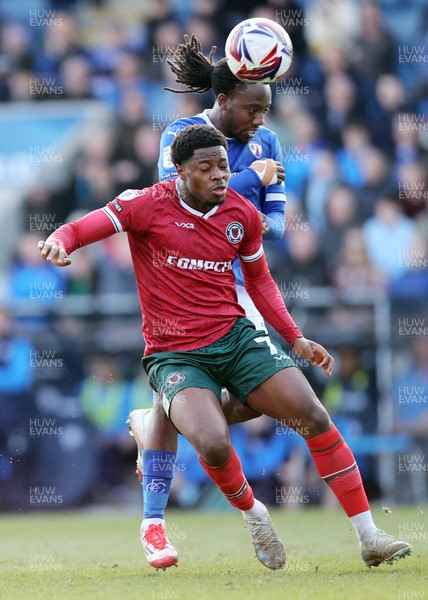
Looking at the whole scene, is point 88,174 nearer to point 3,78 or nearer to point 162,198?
point 3,78

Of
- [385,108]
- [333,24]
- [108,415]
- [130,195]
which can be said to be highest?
[333,24]

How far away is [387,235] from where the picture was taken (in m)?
11.2

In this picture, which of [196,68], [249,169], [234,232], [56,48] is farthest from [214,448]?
[56,48]

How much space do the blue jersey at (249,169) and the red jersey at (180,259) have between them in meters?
0.40

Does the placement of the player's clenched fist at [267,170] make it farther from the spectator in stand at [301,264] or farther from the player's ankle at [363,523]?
the spectator in stand at [301,264]

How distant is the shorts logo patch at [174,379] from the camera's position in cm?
545

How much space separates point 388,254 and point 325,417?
592 cm

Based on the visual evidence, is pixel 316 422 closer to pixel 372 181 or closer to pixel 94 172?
pixel 372 181

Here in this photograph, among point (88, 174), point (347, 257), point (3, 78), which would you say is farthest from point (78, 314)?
point (3, 78)

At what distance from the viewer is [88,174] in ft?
39.3

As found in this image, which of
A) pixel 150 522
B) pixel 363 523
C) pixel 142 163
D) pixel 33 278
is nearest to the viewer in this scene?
pixel 363 523

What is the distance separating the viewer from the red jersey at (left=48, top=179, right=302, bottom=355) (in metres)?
5.64

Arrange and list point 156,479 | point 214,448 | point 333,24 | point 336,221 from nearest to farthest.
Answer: point 214,448 < point 156,479 < point 336,221 < point 333,24

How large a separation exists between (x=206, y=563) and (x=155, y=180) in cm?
631
